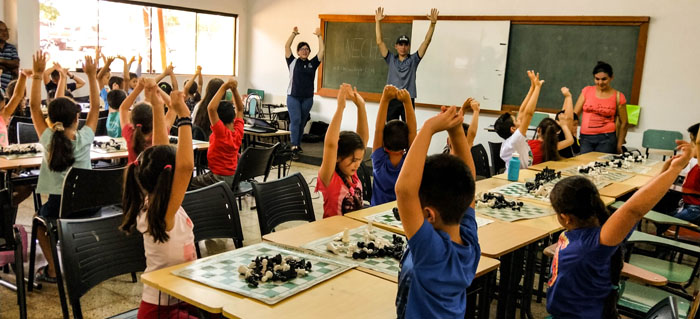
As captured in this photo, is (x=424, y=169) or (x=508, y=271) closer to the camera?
(x=424, y=169)

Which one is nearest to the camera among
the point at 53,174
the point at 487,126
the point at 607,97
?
the point at 53,174

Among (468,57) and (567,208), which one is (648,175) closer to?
(567,208)

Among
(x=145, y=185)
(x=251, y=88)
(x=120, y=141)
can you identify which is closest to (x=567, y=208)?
(x=145, y=185)

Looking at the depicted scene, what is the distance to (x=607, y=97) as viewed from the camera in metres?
5.84

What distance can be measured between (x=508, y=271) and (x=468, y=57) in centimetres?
571

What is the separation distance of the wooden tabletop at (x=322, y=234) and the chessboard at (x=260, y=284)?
3.5 inches

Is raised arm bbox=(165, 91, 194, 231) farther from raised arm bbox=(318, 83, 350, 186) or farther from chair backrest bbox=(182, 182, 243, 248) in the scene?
raised arm bbox=(318, 83, 350, 186)

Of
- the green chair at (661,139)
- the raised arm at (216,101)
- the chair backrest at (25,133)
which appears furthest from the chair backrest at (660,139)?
the chair backrest at (25,133)

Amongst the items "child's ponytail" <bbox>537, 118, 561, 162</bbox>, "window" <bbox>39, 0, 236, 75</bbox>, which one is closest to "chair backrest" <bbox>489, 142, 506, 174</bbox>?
"child's ponytail" <bbox>537, 118, 561, 162</bbox>

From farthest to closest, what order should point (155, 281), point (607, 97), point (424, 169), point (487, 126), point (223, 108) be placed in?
point (487, 126)
point (607, 97)
point (223, 108)
point (155, 281)
point (424, 169)

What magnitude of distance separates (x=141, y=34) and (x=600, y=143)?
23.7 feet

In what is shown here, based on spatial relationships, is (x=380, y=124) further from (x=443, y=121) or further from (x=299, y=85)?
(x=299, y=85)

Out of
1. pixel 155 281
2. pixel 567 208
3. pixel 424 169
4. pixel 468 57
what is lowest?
pixel 155 281

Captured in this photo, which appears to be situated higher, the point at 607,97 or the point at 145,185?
the point at 607,97
